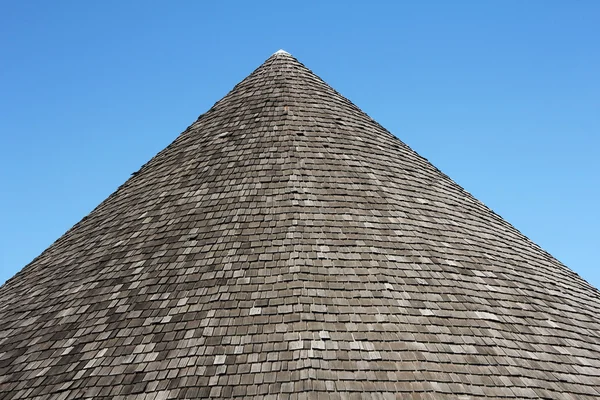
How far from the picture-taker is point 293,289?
7.01m

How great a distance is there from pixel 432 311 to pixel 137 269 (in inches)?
154

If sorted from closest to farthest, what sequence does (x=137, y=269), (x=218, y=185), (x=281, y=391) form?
1. (x=281, y=391)
2. (x=137, y=269)
3. (x=218, y=185)

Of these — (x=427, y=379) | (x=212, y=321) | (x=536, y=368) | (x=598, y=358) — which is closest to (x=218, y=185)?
(x=212, y=321)

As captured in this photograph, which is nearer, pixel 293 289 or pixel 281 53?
pixel 293 289

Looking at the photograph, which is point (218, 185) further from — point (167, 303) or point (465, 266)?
point (465, 266)

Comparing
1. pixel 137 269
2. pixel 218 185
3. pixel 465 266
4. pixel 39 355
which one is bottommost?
pixel 39 355

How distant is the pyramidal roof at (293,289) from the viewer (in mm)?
6316

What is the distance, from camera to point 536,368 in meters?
6.72

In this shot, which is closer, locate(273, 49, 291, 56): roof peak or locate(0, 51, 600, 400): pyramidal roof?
locate(0, 51, 600, 400): pyramidal roof

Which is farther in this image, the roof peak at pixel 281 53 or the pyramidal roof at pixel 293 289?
the roof peak at pixel 281 53

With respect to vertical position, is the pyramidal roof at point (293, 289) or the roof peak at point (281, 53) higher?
the roof peak at point (281, 53)

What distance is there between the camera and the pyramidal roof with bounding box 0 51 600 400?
20.7 feet

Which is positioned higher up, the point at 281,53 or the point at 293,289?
the point at 281,53

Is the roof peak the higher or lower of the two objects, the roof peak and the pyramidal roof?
the higher
